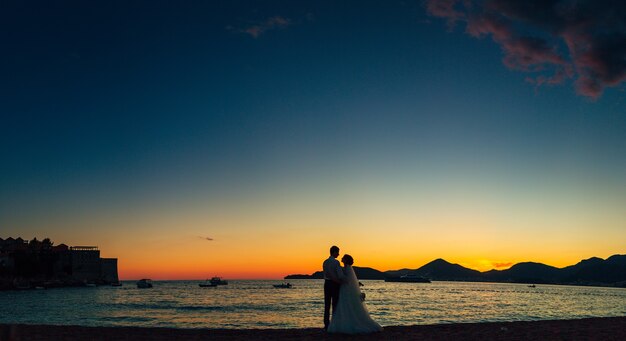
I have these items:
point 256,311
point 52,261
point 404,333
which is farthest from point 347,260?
point 52,261

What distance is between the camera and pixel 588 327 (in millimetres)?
17391

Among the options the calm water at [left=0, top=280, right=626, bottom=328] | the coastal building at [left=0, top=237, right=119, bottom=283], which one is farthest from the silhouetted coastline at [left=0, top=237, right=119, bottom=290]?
the calm water at [left=0, top=280, right=626, bottom=328]

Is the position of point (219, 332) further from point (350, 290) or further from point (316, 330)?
point (350, 290)

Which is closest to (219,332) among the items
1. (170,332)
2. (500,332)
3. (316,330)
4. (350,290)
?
Result: (170,332)

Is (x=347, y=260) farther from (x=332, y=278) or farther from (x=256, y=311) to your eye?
(x=256, y=311)

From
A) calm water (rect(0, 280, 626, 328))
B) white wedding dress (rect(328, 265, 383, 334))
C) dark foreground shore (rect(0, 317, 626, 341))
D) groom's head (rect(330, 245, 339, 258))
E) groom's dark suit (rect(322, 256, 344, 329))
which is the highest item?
groom's head (rect(330, 245, 339, 258))

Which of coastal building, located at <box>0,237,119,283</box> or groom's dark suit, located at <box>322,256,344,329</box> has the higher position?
groom's dark suit, located at <box>322,256,344,329</box>

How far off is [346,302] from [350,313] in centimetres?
36

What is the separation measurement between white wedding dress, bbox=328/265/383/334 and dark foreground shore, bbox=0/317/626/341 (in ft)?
1.44

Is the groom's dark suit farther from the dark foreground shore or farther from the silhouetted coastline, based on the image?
the silhouetted coastline

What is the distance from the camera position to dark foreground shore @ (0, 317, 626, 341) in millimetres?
14938

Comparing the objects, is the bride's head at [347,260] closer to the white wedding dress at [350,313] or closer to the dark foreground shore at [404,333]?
the white wedding dress at [350,313]

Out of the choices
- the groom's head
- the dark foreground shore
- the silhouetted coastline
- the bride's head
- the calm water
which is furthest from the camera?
the silhouetted coastline

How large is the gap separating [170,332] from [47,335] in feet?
12.4
